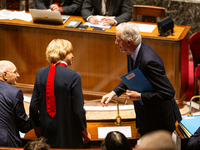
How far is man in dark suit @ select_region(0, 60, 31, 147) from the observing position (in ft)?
7.72

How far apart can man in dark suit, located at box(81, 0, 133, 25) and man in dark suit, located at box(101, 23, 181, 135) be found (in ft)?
6.65

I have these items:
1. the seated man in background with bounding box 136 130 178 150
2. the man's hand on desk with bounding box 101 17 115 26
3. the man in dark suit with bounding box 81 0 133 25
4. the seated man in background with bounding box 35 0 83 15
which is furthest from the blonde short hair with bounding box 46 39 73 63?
the seated man in background with bounding box 35 0 83 15

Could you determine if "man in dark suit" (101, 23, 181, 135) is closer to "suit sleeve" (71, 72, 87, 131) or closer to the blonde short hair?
"suit sleeve" (71, 72, 87, 131)

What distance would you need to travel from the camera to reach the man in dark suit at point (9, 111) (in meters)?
2.35

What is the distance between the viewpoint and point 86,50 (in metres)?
4.11

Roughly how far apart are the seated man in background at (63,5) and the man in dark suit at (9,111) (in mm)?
2372

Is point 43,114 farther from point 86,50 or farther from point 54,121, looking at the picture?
point 86,50

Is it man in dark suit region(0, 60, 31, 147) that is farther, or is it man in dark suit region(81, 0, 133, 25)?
man in dark suit region(81, 0, 133, 25)

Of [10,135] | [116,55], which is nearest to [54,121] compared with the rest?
[10,135]

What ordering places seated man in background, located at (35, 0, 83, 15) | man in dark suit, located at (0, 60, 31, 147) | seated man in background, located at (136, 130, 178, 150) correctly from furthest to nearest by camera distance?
1. seated man in background, located at (35, 0, 83, 15)
2. man in dark suit, located at (0, 60, 31, 147)
3. seated man in background, located at (136, 130, 178, 150)

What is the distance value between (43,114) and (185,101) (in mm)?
2444

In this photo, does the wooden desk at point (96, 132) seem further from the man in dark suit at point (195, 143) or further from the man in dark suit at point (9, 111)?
the man in dark suit at point (195, 143)

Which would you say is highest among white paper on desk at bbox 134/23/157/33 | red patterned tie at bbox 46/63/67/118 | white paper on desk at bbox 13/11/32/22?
white paper on desk at bbox 13/11/32/22

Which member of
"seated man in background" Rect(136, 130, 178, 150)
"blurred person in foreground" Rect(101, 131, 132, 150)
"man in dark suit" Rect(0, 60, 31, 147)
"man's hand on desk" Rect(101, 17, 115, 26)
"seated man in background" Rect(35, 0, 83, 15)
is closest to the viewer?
"seated man in background" Rect(136, 130, 178, 150)
